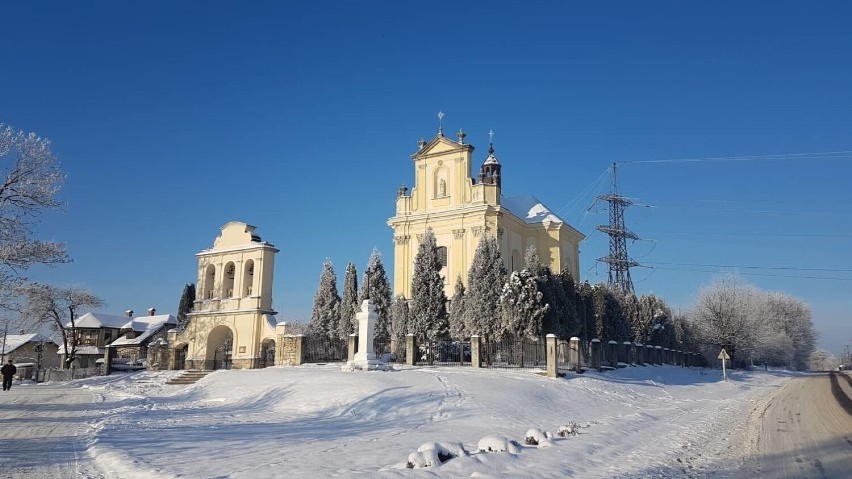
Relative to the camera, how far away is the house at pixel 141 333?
54191mm

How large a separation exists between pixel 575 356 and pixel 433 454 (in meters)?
17.0

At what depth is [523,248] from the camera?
4728 centimetres

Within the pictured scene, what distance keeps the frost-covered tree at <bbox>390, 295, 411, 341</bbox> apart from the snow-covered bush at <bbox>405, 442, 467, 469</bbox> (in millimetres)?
23722

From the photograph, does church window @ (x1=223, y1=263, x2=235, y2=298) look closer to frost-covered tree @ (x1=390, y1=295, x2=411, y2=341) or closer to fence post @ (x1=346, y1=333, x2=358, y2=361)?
frost-covered tree @ (x1=390, y1=295, x2=411, y2=341)

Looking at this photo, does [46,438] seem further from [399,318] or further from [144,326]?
[144,326]

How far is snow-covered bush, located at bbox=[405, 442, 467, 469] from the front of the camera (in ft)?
27.0

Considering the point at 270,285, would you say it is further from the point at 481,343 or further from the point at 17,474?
the point at 17,474

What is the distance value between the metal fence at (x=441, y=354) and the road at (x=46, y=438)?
41.8 ft

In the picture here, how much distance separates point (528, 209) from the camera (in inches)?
1993

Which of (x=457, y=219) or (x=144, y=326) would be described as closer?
(x=457, y=219)

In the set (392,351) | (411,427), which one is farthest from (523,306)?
(411,427)

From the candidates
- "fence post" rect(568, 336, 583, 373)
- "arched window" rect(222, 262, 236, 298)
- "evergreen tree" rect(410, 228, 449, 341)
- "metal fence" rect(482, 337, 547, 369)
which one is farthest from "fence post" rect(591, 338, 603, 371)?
"arched window" rect(222, 262, 236, 298)

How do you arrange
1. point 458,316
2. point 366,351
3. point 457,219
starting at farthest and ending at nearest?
point 457,219
point 458,316
point 366,351

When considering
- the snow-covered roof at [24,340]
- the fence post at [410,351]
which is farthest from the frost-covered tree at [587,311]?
the snow-covered roof at [24,340]
